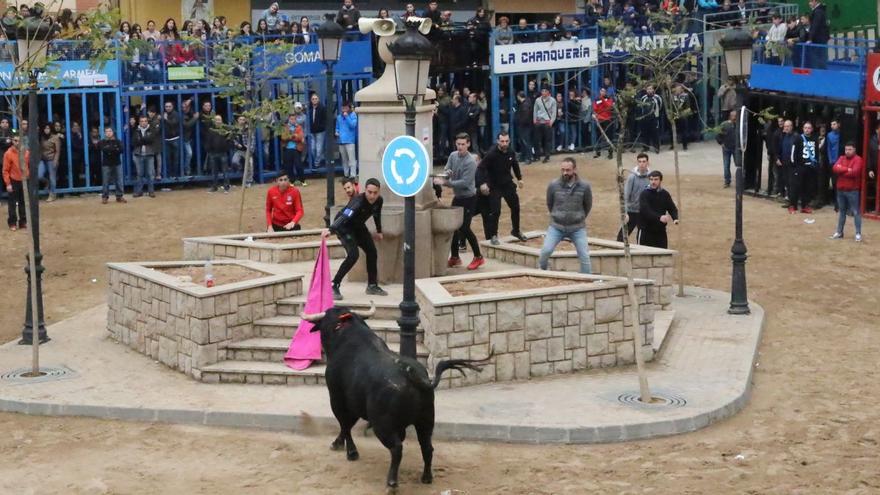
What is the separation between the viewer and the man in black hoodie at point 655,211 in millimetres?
19156

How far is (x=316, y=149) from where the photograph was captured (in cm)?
3231

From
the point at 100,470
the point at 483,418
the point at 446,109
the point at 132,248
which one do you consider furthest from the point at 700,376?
the point at 446,109

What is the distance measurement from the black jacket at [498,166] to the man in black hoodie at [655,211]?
1.73m

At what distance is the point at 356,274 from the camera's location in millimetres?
17594

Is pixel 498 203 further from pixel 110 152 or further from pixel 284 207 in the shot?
pixel 110 152

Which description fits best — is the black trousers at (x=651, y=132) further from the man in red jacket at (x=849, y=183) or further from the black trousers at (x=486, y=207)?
the black trousers at (x=486, y=207)

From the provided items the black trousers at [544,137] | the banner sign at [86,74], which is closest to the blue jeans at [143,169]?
the banner sign at [86,74]

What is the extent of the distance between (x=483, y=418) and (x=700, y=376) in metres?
2.90

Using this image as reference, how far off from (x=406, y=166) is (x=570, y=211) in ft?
15.0

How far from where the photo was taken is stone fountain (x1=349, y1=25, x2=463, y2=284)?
17062mm

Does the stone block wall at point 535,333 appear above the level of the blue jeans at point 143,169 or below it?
below

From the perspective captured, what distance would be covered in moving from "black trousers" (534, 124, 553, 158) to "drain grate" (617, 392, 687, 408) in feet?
66.8

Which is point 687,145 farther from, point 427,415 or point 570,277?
point 427,415

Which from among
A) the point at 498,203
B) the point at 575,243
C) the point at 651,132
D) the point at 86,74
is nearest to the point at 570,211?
the point at 575,243
